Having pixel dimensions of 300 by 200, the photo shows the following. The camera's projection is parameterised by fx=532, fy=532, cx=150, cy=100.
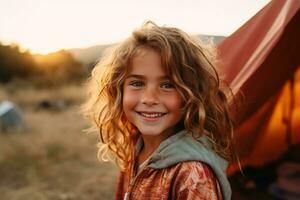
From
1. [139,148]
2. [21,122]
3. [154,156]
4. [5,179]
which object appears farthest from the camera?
[21,122]

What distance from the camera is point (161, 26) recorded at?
6.05 feet

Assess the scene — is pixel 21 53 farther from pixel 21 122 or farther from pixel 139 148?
pixel 139 148

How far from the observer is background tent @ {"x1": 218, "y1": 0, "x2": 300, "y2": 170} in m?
2.39

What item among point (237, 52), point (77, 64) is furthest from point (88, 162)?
point (77, 64)

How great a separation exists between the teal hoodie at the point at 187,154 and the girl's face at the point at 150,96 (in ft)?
0.22

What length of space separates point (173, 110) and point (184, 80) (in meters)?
0.11

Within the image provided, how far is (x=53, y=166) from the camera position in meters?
5.31

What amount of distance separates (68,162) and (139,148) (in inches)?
142

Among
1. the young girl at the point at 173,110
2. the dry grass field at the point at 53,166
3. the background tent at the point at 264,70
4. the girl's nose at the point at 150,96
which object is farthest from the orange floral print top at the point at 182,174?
the dry grass field at the point at 53,166

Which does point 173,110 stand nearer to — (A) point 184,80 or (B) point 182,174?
(A) point 184,80

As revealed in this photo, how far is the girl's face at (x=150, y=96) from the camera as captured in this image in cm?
174

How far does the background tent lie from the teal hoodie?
640mm

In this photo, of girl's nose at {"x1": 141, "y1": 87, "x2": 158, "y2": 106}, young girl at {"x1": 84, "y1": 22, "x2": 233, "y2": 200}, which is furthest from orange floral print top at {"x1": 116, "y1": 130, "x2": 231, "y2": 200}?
girl's nose at {"x1": 141, "y1": 87, "x2": 158, "y2": 106}

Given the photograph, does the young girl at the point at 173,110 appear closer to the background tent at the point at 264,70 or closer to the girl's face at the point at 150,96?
the girl's face at the point at 150,96
